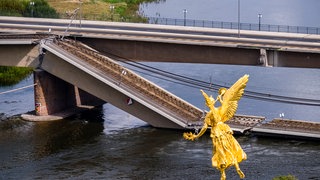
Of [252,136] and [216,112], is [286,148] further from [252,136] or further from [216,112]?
[216,112]

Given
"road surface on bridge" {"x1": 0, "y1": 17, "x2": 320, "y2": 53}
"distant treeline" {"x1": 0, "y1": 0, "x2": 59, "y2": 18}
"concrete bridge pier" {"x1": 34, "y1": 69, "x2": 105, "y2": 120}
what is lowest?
"concrete bridge pier" {"x1": 34, "y1": 69, "x2": 105, "y2": 120}

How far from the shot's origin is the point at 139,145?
56938mm

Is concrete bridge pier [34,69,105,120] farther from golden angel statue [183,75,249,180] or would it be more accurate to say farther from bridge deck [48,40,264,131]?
golden angel statue [183,75,249,180]

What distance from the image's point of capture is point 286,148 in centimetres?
5541

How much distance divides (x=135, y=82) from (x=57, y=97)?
292 inches

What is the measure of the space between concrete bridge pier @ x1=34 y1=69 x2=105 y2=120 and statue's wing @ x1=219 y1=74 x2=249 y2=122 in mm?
32799

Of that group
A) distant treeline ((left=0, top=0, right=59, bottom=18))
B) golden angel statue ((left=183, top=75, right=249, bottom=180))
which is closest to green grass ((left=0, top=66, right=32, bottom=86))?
distant treeline ((left=0, top=0, right=59, bottom=18))

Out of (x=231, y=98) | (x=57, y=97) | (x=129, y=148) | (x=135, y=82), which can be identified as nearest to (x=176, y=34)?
(x=135, y=82)

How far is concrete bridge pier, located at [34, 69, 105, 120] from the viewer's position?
6512 cm

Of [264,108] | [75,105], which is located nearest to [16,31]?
[75,105]

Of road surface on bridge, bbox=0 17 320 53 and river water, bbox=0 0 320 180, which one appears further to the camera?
road surface on bridge, bbox=0 17 320 53

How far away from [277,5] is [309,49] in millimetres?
63662

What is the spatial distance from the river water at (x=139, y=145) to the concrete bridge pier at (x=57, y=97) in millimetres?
1331

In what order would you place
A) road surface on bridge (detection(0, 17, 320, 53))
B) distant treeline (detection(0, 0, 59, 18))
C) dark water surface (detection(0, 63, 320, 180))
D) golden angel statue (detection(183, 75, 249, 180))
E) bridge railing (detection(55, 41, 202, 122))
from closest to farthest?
golden angel statue (detection(183, 75, 249, 180)) < dark water surface (detection(0, 63, 320, 180)) < road surface on bridge (detection(0, 17, 320, 53)) < bridge railing (detection(55, 41, 202, 122)) < distant treeline (detection(0, 0, 59, 18))
